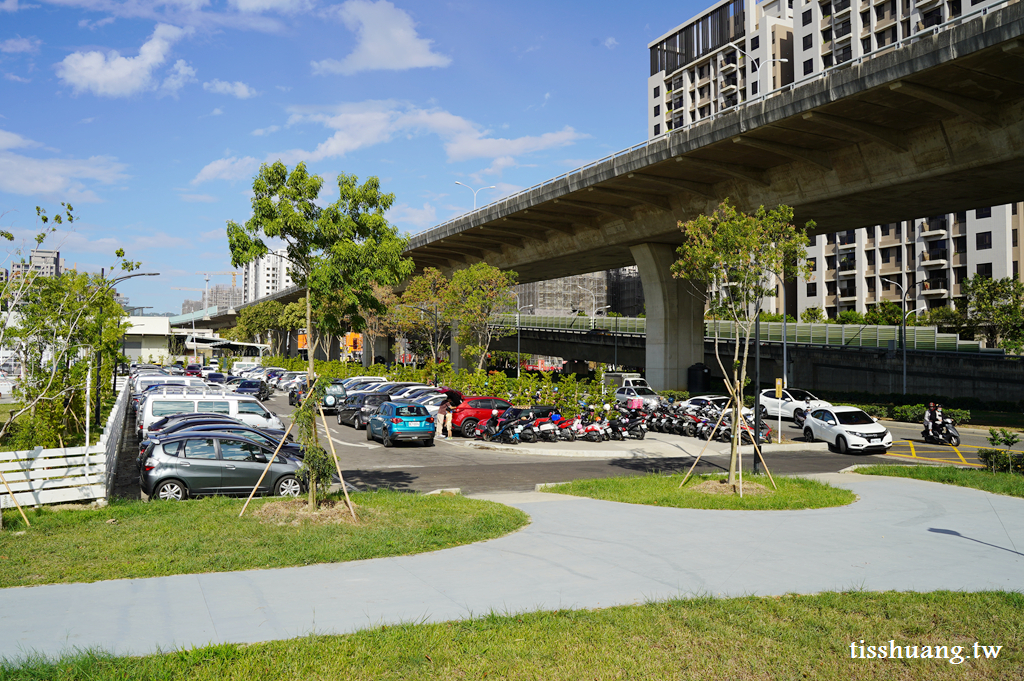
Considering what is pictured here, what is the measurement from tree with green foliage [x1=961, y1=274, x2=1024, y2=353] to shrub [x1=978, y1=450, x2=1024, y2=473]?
33.8 metres

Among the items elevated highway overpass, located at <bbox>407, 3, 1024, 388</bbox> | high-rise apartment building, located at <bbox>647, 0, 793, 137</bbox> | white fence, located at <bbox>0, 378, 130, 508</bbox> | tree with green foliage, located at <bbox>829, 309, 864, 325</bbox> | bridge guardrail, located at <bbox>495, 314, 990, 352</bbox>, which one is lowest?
white fence, located at <bbox>0, 378, 130, 508</bbox>

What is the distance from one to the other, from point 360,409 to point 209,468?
701 inches

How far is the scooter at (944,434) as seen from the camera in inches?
1067

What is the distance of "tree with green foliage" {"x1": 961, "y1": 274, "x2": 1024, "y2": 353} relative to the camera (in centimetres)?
4947

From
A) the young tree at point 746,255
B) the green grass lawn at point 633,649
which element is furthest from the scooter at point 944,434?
the green grass lawn at point 633,649

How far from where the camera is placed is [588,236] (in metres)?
44.3

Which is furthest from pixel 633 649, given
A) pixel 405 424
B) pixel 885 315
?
pixel 885 315

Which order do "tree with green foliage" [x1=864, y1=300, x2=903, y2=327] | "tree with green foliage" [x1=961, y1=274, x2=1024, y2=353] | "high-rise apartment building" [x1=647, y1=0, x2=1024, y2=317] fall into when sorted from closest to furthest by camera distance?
"tree with green foliage" [x1=961, y1=274, x2=1024, y2=353], "tree with green foliage" [x1=864, y1=300, x2=903, y2=327], "high-rise apartment building" [x1=647, y1=0, x2=1024, y2=317]

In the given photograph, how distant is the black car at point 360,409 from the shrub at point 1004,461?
841 inches

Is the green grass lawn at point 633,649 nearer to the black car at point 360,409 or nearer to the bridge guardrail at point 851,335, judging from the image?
the black car at point 360,409

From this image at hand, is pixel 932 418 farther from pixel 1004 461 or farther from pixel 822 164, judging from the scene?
pixel 822 164

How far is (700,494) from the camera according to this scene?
14.3m

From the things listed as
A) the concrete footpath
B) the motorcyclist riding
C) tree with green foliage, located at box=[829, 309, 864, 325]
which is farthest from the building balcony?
the concrete footpath

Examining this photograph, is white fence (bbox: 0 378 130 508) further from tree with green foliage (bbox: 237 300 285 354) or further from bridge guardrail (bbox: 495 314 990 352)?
tree with green foliage (bbox: 237 300 285 354)
